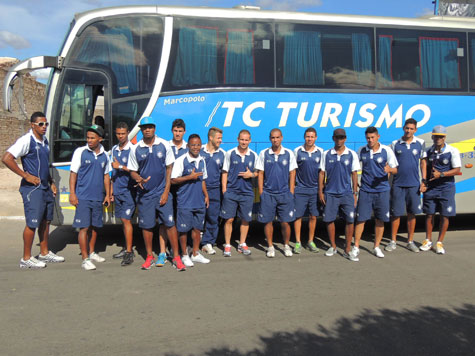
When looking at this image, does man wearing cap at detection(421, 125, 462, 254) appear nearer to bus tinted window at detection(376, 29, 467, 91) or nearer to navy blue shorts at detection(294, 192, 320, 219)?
bus tinted window at detection(376, 29, 467, 91)

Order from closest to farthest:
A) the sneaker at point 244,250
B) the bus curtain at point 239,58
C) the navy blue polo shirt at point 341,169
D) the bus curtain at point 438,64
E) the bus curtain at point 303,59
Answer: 1. the navy blue polo shirt at point 341,169
2. the sneaker at point 244,250
3. the bus curtain at point 239,58
4. the bus curtain at point 303,59
5. the bus curtain at point 438,64

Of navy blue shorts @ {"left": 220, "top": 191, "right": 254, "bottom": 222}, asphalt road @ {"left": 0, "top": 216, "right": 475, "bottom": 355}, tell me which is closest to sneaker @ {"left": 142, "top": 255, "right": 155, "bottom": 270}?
asphalt road @ {"left": 0, "top": 216, "right": 475, "bottom": 355}

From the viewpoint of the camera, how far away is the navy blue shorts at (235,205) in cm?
626

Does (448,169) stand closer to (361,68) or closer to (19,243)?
(361,68)

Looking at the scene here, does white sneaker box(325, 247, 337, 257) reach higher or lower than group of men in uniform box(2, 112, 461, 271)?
lower

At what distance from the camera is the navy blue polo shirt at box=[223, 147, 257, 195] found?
6.18 meters

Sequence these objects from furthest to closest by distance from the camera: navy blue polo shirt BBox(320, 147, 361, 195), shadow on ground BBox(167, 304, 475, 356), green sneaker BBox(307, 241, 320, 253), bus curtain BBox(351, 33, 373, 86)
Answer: bus curtain BBox(351, 33, 373, 86) → green sneaker BBox(307, 241, 320, 253) → navy blue polo shirt BBox(320, 147, 361, 195) → shadow on ground BBox(167, 304, 475, 356)

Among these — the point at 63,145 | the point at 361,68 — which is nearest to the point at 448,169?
the point at 361,68

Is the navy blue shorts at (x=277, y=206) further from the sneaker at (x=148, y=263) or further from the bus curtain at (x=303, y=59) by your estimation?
the bus curtain at (x=303, y=59)

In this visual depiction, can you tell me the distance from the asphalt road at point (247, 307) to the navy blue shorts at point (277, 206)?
0.62 metres

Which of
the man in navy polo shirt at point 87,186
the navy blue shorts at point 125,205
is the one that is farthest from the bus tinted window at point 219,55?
the navy blue shorts at point 125,205

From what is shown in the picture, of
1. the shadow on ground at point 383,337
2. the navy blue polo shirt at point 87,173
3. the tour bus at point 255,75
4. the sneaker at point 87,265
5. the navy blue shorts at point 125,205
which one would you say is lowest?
the shadow on ground at point 383,337

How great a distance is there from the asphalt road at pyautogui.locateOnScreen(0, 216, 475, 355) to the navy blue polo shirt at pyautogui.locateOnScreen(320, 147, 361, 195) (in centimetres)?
108

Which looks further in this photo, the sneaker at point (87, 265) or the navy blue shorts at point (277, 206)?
the navy blue shorts at point (277, 206)
